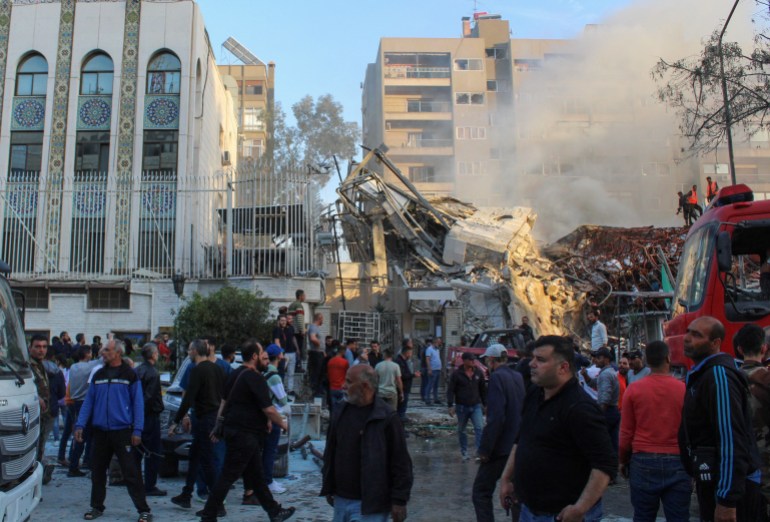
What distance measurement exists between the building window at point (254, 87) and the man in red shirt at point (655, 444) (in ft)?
195

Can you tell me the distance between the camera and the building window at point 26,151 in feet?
77.1

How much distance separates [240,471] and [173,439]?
9.18ft

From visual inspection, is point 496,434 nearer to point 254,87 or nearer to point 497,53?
point 497,53

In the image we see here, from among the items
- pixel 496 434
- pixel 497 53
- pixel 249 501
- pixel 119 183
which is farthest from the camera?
pixel 497 53

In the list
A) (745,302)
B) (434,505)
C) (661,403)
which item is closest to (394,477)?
(661,403)

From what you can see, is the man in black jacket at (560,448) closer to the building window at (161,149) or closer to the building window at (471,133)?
the building window at (161,149)

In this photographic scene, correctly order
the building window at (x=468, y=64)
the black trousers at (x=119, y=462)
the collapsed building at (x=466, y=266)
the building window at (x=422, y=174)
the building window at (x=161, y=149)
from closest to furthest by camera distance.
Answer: the black trousers at (x=119, y=462) → the building window at (x=161, y=149) → the collapsed building at (x=466, y=266) → the building window at (x=422, y=174) → the building window at (x=468, y=64)

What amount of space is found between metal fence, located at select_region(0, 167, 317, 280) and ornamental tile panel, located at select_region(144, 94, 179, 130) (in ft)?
6.68

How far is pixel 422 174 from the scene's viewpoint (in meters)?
50.0

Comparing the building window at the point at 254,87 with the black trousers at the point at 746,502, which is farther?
the building window at the point at 254,87

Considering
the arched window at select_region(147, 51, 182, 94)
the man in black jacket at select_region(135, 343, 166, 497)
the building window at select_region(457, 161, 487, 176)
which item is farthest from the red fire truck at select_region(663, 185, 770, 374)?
the building window at select_region(457, 161, 487, 176)

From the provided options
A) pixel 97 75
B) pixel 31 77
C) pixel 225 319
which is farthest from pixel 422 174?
pixel 225 319

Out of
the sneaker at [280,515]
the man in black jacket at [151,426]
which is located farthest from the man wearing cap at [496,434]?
the man in black jacket at [151,426]

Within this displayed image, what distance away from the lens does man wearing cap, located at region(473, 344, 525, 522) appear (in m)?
5.95
